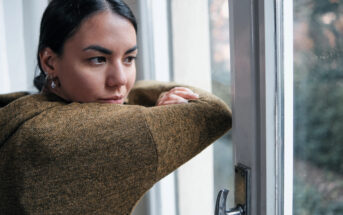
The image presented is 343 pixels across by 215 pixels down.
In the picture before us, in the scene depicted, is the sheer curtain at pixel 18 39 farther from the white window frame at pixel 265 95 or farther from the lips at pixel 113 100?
the white window frame at pixel 265 95

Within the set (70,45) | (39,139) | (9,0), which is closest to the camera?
(39,139)

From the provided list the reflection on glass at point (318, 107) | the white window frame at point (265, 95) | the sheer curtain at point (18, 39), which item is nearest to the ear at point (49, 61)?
the white window frame at point (265, 95)

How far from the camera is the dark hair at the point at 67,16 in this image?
0.63 metres

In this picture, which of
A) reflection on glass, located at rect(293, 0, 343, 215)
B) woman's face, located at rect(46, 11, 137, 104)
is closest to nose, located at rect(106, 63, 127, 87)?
woman's face, located at rect(46, 11, 137, 104)

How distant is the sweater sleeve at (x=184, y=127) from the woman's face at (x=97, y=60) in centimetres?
12

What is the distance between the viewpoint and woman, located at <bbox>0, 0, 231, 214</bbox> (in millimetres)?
521

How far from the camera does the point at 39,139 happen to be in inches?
20.2

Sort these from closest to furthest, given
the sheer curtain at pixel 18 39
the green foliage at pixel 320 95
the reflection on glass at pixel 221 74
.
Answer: the green foliage at pixel 320 95 < the reflection on glass at pixel 221 74 < the sheer curtain at pixel 18 39

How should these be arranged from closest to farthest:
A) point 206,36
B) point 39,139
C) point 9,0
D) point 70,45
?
Answer: point 39,139 → point 70,45 → point 206,36 → point 9,0

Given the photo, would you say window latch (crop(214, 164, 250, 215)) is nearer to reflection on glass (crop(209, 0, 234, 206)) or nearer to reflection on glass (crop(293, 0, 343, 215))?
reflection on glass (crop(293, 0, 343, 215))

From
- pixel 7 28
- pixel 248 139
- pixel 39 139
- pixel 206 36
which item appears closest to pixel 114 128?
pixel 39 139

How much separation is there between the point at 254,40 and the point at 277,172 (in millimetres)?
228

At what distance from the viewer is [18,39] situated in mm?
1442

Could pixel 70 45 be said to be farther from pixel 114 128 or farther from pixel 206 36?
pixel 206 36
